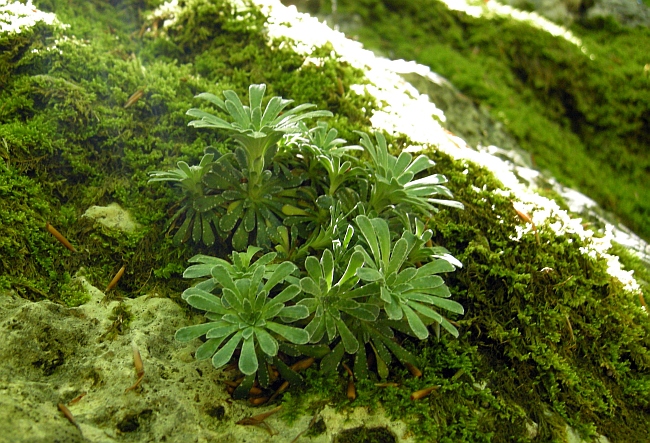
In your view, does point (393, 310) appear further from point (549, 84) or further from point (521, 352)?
point (549, 84)

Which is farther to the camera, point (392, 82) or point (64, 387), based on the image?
point (392, 82)

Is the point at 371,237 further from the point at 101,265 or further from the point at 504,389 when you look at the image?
the point at 101,265

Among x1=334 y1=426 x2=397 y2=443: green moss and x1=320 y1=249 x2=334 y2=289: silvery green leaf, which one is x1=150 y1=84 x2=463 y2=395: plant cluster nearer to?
x1=320 y1=249 x2=334 y2=289: silvery green leaf

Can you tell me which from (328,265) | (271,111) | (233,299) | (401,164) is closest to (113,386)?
(233,299)

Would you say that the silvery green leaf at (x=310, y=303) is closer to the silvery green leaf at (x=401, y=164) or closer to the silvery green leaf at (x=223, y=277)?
the silvery green leaf at (x=223, y=277)

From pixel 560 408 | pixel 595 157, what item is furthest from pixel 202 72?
pixel 595 157

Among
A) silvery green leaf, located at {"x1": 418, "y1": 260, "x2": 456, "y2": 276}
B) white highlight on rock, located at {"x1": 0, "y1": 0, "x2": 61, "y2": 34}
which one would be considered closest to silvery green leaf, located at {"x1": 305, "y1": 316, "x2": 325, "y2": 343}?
silvery green leaf, located at {"x1": 418, "y1": 260, "x2": 456, "y2": 276}

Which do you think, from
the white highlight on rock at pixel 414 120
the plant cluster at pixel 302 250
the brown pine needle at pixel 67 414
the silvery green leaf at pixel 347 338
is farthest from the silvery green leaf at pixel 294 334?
the white highlight on rock at pixel 414 120
